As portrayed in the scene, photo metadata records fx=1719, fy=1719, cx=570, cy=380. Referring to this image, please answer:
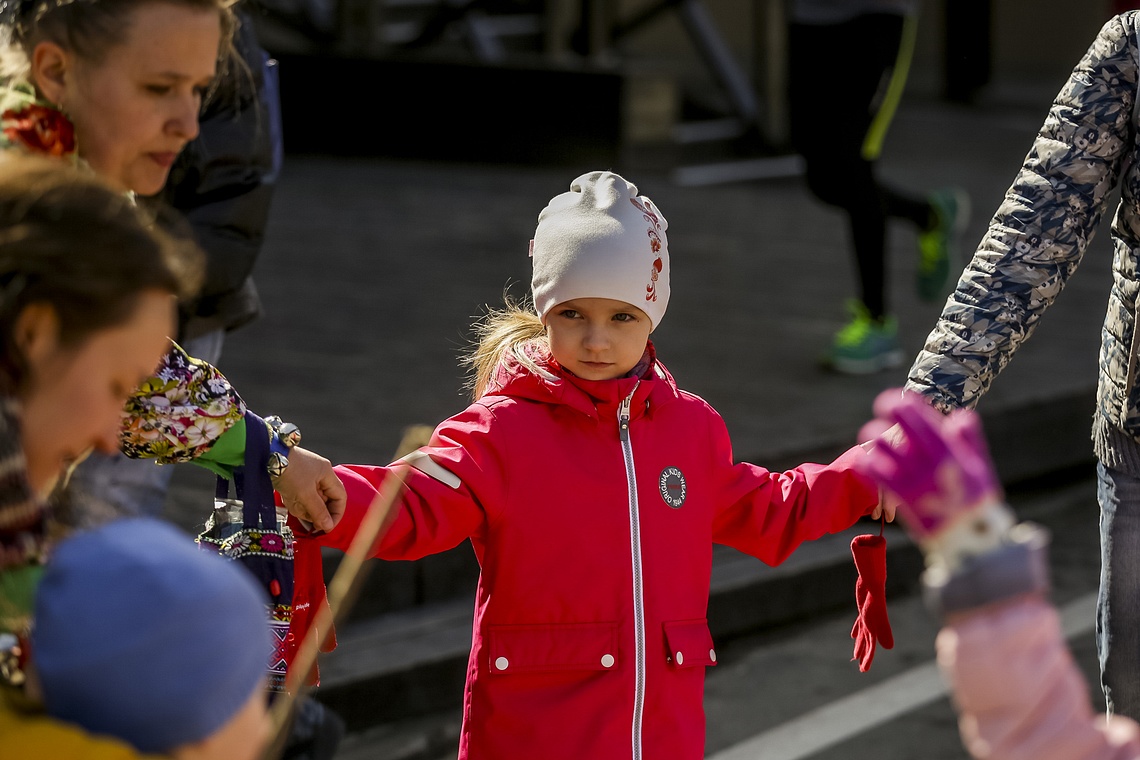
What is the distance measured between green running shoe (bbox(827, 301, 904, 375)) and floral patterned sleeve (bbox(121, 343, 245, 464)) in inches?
188

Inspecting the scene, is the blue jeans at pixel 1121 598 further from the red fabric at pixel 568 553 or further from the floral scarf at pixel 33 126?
the floral scarf at pixel 33 126

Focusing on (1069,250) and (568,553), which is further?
(1069,250)

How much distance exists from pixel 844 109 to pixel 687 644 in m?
4.30

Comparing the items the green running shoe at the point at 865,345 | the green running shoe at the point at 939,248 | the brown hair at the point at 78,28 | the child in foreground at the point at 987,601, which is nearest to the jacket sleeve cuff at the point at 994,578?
the child in foreground at the point at 987,601

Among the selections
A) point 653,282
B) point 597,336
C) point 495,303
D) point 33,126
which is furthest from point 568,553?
point 495,303

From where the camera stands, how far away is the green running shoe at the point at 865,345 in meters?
7.14

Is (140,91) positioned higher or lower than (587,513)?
higher

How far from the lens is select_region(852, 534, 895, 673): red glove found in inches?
122

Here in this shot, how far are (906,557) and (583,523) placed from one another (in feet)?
10.9

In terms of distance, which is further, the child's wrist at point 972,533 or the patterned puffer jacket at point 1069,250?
the patterned puffer jacket at point 1069,250

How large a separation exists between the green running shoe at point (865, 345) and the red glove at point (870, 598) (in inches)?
160

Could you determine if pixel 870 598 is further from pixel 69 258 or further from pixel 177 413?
pixel 69 258

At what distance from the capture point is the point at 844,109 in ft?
22.3

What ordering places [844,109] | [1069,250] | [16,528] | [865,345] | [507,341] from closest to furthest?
[16,528], [1069,250], [507,341], [844,109], [865,345]
